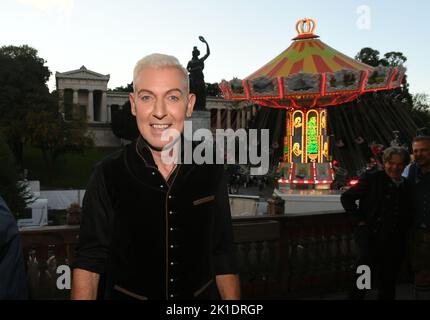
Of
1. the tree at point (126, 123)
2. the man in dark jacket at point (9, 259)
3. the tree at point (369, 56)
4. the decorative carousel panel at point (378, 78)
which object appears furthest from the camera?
the tree at point (369, 56)

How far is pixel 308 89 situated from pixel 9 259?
15.5 metres

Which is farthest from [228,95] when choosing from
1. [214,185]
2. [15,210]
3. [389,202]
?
[214,185]

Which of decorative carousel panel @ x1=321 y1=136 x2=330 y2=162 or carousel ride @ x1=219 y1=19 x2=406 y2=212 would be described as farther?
decorative carousel panel @ x1=321 y1=136 x2=330 y2=162

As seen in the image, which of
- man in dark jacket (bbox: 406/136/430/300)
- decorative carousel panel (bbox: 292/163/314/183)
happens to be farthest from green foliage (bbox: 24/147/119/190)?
man in dark jacket (bbox: 406/136/430/300)

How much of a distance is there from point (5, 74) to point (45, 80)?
620 cm

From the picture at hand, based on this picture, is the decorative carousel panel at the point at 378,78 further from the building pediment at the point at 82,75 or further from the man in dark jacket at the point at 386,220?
the building pediment at the point at 82,75

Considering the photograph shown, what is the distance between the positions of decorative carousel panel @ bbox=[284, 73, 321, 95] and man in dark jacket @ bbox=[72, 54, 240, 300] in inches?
554

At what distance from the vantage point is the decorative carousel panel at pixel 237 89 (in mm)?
17266

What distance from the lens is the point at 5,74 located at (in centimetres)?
4572

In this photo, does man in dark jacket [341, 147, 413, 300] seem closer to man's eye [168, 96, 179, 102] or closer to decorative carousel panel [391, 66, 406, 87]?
man's eye [168, 96, 179, 102]

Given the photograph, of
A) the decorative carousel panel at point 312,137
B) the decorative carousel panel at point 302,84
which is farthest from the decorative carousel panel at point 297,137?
the decorative carousel panel at point 302,84

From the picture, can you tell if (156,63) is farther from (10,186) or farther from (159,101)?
Answer: (10,186)

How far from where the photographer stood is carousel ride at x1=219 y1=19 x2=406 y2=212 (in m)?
16.0

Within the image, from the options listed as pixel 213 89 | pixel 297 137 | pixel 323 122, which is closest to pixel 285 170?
pixel 297 137
